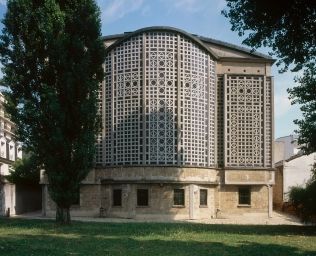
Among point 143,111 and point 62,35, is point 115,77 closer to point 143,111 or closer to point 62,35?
point 143,111

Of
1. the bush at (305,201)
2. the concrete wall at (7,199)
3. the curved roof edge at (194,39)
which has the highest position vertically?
the curved roof edge at (194,39)

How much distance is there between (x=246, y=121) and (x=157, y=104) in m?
7.14

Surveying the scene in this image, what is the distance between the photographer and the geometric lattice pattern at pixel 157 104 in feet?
109

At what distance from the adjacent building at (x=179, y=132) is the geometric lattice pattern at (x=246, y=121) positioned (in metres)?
0.08

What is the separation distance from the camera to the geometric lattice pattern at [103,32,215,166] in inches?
1313

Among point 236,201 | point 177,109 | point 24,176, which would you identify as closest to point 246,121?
point 177,109

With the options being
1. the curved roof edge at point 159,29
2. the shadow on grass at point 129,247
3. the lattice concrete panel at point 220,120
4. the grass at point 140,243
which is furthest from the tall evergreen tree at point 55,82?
the lattice concrete panel at point 220,120

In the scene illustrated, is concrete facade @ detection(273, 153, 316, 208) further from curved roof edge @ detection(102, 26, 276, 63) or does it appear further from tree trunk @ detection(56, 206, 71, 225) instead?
tree trunk @ detection(56, 206, 71, 225)

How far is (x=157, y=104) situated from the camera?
3347cm

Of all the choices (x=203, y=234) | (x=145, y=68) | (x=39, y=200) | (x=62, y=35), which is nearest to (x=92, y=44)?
(x=62, y=35)

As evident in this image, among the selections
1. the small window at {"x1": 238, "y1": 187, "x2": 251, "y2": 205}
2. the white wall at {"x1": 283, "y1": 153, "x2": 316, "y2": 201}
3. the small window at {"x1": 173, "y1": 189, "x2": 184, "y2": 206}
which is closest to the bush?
the small window at {"x1": 173, "y1": 189, "x2": 184, "y2": 206}

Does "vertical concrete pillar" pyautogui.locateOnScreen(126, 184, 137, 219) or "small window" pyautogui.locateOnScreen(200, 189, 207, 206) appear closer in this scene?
"vertical concrete pillar" pyautogui.locateOnScreen(126, 184, 137, 219)

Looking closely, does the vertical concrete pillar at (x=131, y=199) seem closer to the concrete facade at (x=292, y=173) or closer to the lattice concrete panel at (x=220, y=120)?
the lattice concrete panel at (x=220, y=120)

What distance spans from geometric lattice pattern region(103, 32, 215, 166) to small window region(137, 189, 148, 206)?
2.05 m
